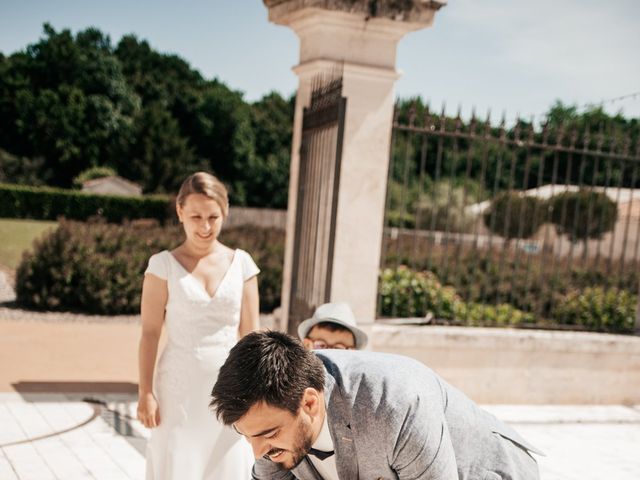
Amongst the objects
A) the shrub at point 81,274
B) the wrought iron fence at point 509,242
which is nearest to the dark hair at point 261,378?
the wrought iron fence at point 509,242

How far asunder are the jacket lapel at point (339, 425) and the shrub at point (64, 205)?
34.0 metres

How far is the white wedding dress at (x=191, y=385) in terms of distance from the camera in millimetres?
3150

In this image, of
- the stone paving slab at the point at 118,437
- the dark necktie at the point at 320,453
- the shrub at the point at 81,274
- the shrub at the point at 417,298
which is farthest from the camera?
the shrub at the point at 81,274

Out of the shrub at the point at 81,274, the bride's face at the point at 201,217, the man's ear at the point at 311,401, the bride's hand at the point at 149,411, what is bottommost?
the shrub at the point at 81,274

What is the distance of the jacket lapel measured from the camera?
172 centimetres

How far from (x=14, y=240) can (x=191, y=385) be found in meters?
21.5

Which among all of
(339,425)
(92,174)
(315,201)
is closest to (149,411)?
(339,425)

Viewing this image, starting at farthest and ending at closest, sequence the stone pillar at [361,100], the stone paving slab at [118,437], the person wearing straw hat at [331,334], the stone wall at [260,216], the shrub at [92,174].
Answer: the shrub at [92,174], the stone wall at [260,216], the stone pillar at [361,100], the stone paving slab at [118,437], the person wearing straw hat at [331,334]

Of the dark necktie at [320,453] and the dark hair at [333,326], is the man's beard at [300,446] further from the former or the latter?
the dark hair at [333,326]

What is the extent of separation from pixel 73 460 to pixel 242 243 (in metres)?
8.79

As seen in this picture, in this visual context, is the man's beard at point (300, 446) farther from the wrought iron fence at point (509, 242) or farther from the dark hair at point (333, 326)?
the wrought iron fence at point (509, 242)

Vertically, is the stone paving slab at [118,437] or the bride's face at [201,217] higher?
the bride's face at [201,217]

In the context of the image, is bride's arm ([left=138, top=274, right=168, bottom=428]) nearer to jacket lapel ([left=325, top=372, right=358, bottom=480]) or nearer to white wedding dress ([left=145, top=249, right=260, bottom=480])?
white wedding dress ([left=145, top=249, right=260, bottom=480])

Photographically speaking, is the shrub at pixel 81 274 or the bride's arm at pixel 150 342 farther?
the shrub at pixel 81 274
